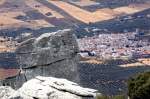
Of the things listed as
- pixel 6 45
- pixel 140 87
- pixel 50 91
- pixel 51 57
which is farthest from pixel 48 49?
pixel 6 45

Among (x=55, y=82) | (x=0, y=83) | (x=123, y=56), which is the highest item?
(x=55, y=82)

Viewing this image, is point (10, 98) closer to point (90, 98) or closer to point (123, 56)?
point (90, 98)

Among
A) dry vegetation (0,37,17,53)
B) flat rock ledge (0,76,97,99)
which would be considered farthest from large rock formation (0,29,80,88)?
dry vegetation (0,37,17,53)

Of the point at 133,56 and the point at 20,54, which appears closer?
the point at 20,54

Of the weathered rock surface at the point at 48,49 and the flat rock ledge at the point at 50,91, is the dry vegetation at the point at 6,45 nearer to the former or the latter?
the weathered rock surface at the point at 48,49

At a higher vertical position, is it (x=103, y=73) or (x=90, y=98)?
(x=90, y=98)

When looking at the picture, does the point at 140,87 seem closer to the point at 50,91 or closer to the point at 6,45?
the point at 50,91

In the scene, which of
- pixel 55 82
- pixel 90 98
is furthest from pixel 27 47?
pixel 90 98
